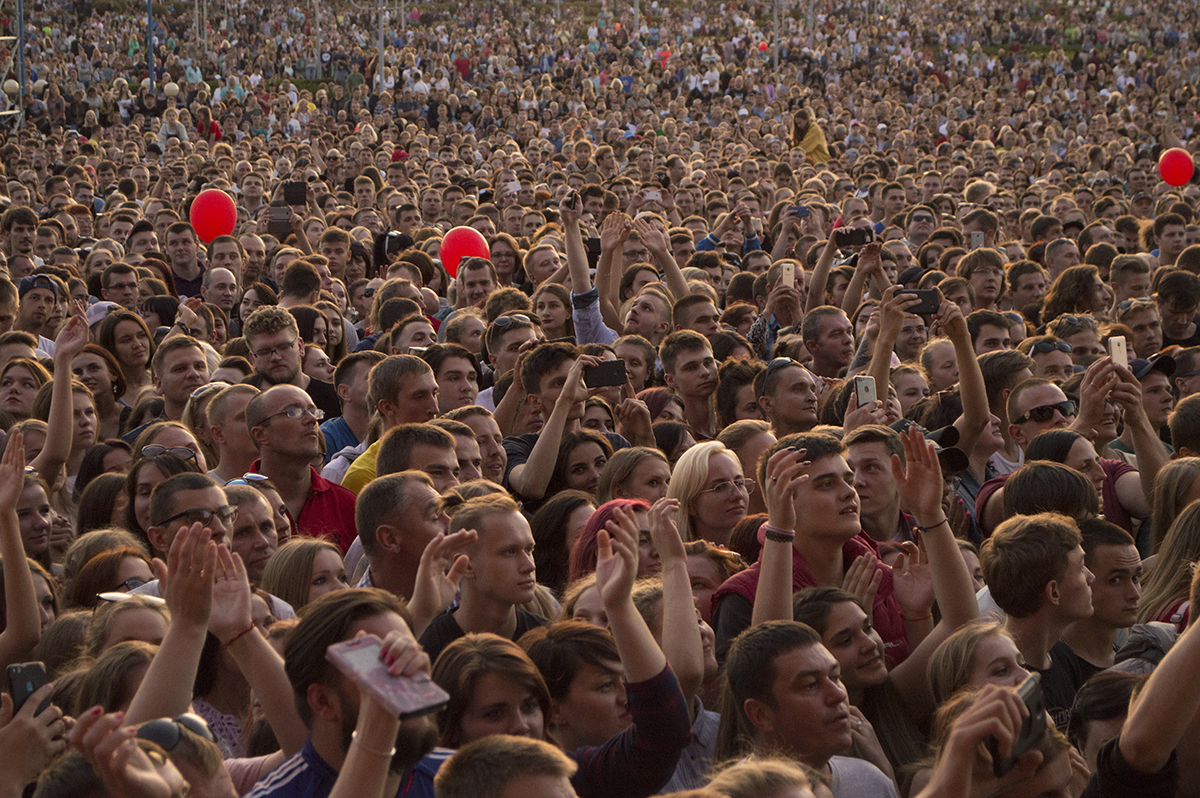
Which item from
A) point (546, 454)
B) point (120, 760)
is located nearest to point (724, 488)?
point (546, 454)

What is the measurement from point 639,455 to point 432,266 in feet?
18.7

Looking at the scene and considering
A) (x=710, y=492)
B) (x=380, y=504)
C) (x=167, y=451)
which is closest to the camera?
(x=380, y=504)

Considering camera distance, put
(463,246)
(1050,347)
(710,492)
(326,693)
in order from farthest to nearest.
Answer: (463,246), (1050,347), (710,492), (326,693)

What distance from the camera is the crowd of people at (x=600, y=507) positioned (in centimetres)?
314

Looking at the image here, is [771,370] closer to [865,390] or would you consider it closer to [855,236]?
[865,390]

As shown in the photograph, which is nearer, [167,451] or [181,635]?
[181,635]

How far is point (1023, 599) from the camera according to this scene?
14.0ft

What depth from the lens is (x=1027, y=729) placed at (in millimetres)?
2924

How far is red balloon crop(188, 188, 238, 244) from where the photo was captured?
12.0 meters

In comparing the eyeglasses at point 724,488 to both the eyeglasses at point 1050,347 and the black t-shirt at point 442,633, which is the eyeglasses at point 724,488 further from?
the eyeglasses at point 1050,347

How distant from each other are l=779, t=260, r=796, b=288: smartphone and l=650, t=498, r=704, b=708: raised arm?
5392 millimetres

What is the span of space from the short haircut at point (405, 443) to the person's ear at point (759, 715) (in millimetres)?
1937

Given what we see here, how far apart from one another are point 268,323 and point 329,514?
171cm

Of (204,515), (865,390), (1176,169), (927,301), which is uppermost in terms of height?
(1176,169)
